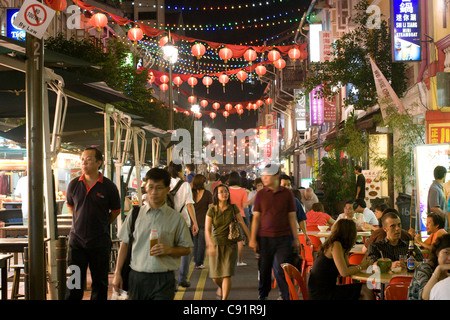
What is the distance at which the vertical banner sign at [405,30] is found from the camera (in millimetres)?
14117

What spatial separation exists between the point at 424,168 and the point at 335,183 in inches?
358

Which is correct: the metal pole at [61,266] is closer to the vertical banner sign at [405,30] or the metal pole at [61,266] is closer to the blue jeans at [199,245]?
the blue jeans at [199,245]

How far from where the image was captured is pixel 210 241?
8.82m

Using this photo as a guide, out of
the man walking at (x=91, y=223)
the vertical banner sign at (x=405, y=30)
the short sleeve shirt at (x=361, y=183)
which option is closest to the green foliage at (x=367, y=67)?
the vertical banner sign at (x=405, y=30)

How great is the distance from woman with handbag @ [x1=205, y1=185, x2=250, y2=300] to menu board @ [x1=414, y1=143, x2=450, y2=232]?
4502 millimetres

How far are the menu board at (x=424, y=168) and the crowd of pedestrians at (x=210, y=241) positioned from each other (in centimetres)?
47

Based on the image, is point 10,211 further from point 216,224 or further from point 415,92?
point 415,92

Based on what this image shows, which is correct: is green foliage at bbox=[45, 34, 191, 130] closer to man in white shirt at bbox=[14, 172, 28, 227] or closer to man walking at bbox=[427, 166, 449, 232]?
man in white shirt at bbox=[14, 172, 28, 227]

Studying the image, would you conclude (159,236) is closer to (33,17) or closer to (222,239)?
(33,17)

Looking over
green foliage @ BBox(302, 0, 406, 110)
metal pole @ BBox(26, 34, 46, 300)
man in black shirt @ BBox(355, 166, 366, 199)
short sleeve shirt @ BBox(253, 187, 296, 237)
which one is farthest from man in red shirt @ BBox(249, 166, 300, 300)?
man in black shirt @ BBox(355, 166, 366, 199)

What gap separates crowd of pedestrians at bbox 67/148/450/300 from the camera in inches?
204
